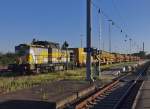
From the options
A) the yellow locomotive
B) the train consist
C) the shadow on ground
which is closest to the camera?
the shadow on ground

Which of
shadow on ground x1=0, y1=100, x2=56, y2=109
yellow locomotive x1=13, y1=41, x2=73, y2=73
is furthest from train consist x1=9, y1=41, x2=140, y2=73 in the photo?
shadow on ground x1=0, y1=100, x2=56, y2=109

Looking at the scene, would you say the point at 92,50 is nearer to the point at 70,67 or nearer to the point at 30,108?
the point at 30,108

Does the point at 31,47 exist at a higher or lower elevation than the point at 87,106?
higher

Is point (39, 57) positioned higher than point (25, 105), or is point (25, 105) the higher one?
point (39, 57)

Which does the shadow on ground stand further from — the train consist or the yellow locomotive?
the yellow locomotive

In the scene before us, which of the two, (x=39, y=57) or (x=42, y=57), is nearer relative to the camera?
(x=39, y=57)

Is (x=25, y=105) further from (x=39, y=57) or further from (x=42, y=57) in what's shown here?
(x=42, y=57)

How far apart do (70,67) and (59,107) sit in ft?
138

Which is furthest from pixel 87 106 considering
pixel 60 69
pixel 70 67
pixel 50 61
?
pixel 70 67

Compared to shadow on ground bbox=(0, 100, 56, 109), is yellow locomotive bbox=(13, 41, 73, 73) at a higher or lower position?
higher

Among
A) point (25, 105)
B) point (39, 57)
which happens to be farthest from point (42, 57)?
point (25, 105)

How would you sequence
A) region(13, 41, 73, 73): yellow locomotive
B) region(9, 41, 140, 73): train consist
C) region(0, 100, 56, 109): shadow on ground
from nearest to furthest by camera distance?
region(0, 100, 56, 109): shadow on ground → region(9, 41, 140, 73): train consist → region(13, 41, 73, 73): yellow locomotive

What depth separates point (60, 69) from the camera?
50.1 m

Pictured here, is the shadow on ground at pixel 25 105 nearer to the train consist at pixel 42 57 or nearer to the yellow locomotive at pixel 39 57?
the train consist at pixel 42 57
